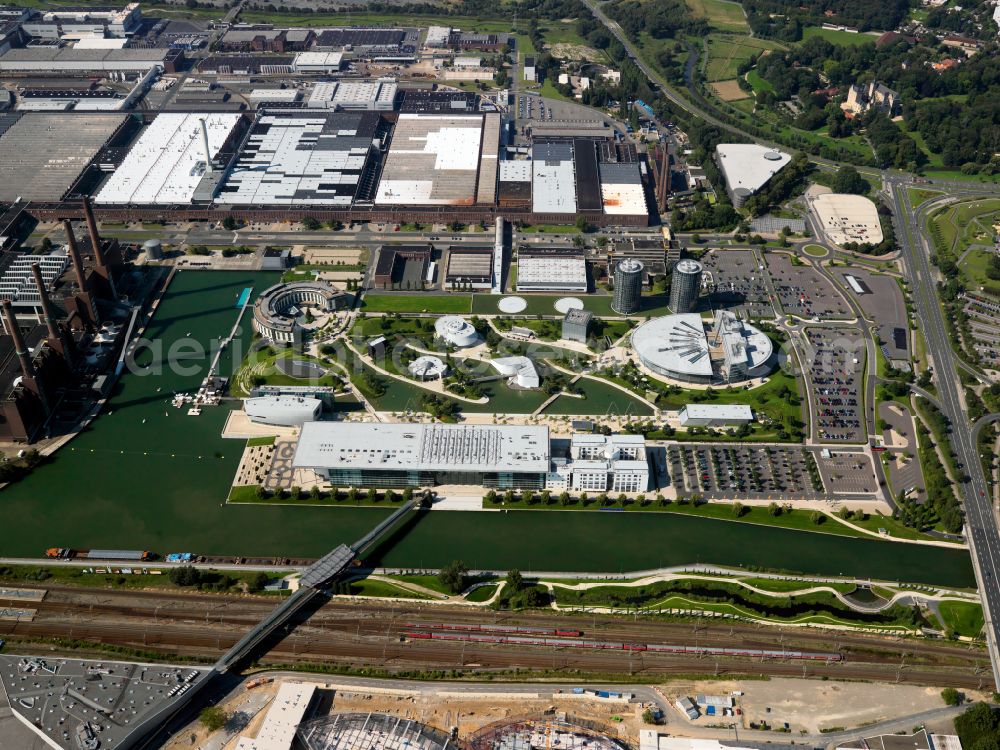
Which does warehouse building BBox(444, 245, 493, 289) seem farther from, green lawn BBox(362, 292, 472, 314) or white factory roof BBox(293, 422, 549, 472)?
white factory roof BBox(293, 422, 549, 472)

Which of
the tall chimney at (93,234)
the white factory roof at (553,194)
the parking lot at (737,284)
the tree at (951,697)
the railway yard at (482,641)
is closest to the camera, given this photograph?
the tree at (951,697)

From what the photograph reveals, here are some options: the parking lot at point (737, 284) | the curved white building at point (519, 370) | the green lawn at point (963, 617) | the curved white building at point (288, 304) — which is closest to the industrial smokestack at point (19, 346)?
the curved white building at point (288, 304)

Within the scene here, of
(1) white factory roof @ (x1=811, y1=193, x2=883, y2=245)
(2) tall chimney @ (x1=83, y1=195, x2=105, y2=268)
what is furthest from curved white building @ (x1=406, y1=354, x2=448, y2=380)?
(1) white factory roof @ (x1=811, y1=193, x2=883, y2=245)

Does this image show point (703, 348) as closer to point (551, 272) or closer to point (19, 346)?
point (551, 272)

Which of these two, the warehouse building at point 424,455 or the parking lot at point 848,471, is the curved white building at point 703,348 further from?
the warehouse building at point 424,455

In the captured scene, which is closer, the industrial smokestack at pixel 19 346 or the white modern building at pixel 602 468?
the white modern building at pixel 602 468

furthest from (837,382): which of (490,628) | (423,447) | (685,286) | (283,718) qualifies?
(283,718)
